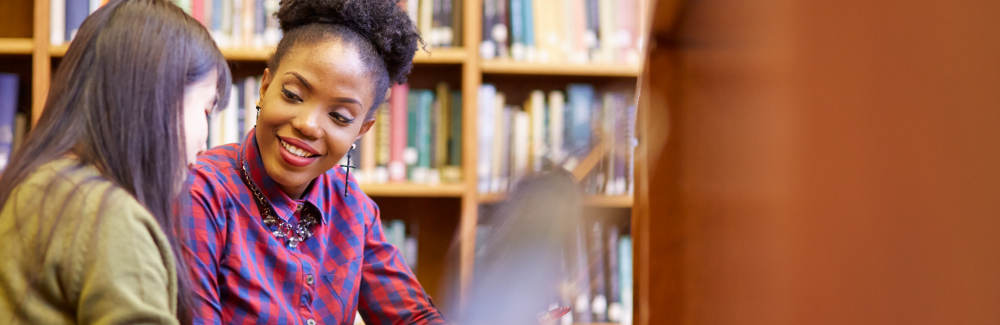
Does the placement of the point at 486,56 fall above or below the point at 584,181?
above

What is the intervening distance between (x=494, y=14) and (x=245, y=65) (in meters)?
0.63

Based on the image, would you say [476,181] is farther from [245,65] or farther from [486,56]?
[245,65]

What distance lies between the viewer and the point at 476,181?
1595 millimetres

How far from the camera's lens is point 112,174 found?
1.97ft

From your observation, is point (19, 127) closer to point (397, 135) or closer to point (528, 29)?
point (397, 135)

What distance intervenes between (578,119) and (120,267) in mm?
1253

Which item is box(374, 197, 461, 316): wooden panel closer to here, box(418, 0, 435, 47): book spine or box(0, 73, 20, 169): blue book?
box(418, 0, 435, 47): book spine

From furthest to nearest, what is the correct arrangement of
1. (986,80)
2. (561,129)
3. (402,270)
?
(561,129), (402,270), (986,80)

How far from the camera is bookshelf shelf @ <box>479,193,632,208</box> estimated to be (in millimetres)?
1619

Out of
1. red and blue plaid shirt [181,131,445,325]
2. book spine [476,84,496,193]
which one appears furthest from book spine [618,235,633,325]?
red and blue plaid shirt [181,131,445,325]

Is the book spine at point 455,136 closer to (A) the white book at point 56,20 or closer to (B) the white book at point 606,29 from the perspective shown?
(B) the white book at point 606,29

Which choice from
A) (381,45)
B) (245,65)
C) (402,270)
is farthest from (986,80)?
(245,65)

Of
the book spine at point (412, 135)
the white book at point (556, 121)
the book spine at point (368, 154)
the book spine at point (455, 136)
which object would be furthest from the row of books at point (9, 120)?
the white book at point (556, 121)

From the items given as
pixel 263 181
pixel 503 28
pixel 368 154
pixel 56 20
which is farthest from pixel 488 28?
pixel 56 20
